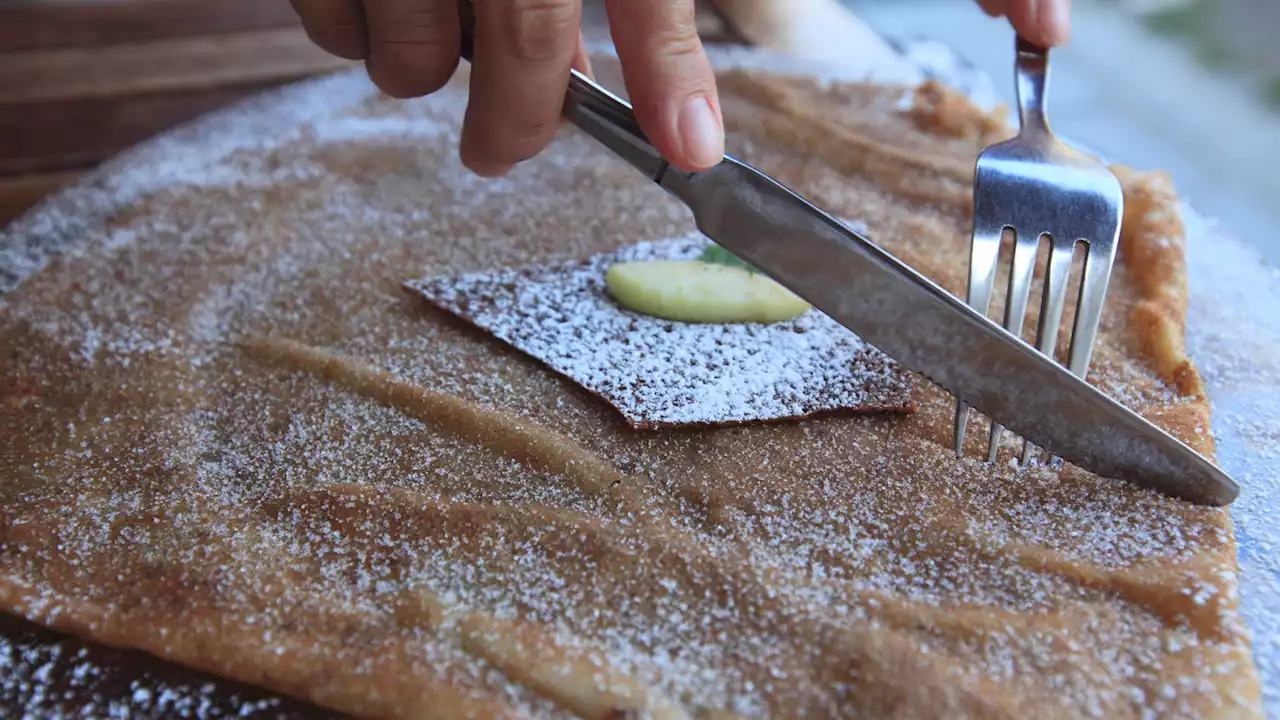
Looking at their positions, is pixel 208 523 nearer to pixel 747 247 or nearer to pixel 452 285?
pixel 452 285

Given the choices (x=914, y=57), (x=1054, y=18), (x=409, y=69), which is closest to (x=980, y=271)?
(x=1054, y=18)

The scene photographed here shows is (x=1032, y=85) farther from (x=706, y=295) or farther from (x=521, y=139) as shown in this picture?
(x=521, y=139)

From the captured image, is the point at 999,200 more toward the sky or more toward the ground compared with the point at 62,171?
more toward the sky

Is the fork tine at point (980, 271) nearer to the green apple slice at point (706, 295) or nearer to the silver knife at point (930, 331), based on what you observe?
the silver knife at point (930, 331)

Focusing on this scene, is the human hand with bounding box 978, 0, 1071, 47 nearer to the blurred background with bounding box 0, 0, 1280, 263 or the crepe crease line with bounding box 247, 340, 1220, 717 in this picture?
the blurred background with bounding box 0, 0, 1280, 263

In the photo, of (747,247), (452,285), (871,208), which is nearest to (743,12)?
(871,208)

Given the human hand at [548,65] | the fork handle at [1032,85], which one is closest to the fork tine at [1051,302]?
the fork handle at [1032,85]

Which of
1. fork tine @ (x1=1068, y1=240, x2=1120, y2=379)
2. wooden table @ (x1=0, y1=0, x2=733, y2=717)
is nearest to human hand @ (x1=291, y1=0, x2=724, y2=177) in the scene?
fork tine @ (x1=1068, y1=240, x2=1120, y2=379)
